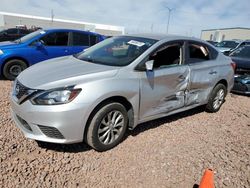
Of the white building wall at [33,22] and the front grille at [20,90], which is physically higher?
the white building wall at [33,22]

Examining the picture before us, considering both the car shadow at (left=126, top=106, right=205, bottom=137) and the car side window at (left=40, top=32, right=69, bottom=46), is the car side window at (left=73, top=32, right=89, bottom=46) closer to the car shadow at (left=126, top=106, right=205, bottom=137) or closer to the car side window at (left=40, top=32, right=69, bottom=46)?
the car side window at (left=40, top=32, right=69, bottom=46)

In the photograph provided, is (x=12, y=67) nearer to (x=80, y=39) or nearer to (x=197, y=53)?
(x=80, y=39)

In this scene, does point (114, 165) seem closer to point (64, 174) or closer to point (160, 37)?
point (64, 174)

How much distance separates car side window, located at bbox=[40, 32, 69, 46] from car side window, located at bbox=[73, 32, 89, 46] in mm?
256

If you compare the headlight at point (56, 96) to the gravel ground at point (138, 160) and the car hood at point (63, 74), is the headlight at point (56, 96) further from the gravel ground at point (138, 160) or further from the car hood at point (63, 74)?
the gravel ground at point (138, 160)

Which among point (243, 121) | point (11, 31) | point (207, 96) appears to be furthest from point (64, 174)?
point (11, 31)

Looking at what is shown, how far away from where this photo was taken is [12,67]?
6742mm

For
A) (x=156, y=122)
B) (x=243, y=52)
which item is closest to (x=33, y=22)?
(x=243, y=52)

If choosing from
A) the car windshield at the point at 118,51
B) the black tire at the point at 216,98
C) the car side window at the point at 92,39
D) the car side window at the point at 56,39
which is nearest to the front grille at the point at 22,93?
the car windshield at the point at 118,51

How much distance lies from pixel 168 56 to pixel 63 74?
5.94 feet

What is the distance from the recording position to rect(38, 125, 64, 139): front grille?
9.91ft

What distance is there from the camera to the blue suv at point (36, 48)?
21.8 feet

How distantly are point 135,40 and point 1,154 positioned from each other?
2647mm

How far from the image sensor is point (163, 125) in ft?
14.9
